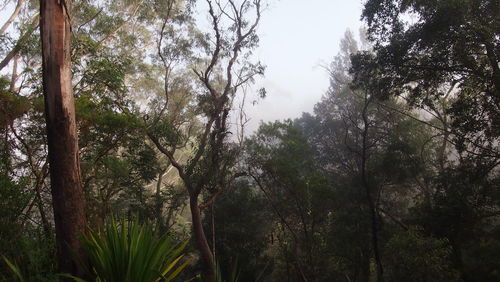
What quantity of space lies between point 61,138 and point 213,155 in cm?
525

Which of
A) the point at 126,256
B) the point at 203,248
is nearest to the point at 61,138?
the point at 126,256

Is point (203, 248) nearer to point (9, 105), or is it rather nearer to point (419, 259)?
point (9, 105)

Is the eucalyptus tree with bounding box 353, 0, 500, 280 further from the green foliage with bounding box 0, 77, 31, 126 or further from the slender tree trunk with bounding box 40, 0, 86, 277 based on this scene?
the green foliage with bounding box 0, 77, 31, 126

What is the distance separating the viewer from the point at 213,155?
880cm

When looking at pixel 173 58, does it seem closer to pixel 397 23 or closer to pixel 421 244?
pixel 397 23

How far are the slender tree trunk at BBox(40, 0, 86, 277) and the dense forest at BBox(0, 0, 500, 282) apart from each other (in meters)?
0.01

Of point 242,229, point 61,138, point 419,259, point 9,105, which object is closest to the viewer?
point 61,138

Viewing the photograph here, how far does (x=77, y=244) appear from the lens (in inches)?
136

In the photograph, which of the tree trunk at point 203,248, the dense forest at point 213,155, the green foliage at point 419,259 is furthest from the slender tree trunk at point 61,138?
the green foliage at point 419,259

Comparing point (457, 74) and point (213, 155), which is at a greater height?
point (457, 74)

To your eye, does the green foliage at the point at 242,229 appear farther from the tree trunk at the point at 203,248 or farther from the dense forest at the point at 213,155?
the tree trunk at the point at 203,248

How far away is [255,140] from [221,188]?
783 cm

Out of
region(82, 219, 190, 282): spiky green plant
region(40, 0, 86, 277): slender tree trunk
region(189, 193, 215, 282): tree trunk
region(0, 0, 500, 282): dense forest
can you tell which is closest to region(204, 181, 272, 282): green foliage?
region(0, 0, 500, 282): dense forest

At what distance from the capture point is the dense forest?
143 inches
